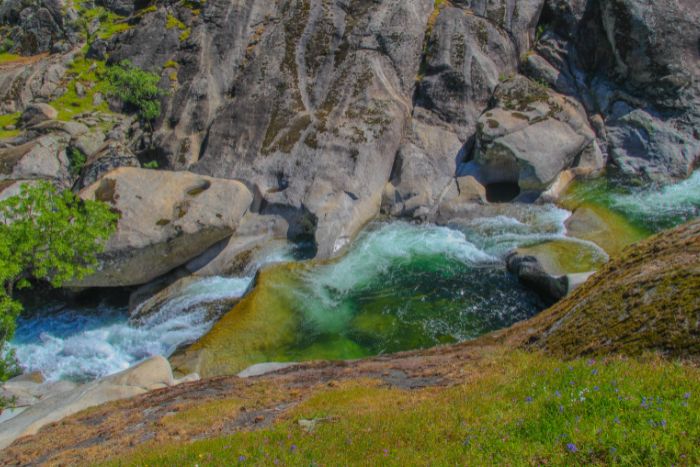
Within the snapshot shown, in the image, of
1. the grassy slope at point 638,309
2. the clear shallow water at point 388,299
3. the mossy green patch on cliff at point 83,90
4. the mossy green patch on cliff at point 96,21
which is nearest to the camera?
the grassy slope at point 638,309

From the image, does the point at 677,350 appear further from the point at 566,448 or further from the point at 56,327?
the point at 56,327

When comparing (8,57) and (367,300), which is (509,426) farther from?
(8,57)

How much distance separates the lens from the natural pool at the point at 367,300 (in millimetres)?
24422

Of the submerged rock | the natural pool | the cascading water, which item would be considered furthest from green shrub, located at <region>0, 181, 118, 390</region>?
the submerged rock

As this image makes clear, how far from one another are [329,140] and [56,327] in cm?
2457

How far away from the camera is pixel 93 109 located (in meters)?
52.4

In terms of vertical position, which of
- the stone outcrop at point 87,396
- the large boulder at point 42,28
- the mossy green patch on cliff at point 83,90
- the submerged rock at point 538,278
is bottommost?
the stone outcrop at point 87,396

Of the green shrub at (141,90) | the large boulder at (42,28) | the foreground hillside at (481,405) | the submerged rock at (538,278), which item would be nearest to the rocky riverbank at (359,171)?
the submerged rock at (538,278)

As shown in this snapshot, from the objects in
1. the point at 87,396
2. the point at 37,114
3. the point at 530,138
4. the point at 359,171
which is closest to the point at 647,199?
the point at 530,138

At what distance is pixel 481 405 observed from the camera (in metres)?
8.99

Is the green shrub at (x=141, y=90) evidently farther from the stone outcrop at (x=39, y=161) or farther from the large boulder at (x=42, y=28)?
the large boulder at (x=42, y=28)

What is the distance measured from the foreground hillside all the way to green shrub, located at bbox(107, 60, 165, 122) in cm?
3672

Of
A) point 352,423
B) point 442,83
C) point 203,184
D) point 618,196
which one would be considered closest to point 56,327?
point 203,184

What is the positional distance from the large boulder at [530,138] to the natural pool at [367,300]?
9.55 feet
